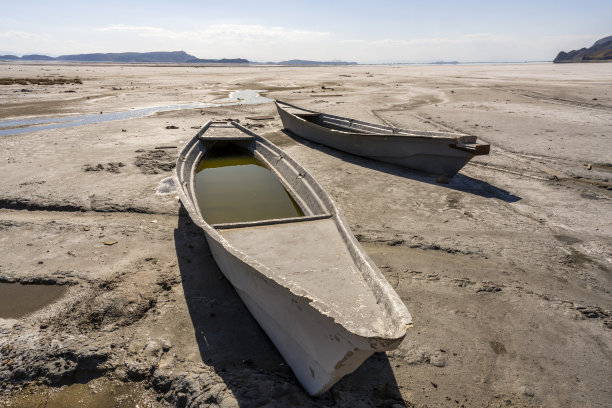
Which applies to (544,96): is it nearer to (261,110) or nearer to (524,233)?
(261,110)

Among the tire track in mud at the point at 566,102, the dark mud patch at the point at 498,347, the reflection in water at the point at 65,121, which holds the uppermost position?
the tire track in mud at the point at 566,102

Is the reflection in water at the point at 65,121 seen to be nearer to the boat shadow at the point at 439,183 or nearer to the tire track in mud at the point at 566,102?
the boat shadow at the point at 439,183

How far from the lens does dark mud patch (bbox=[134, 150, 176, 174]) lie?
10.1 m

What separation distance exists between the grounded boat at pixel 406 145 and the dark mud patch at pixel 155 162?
5.57 metres

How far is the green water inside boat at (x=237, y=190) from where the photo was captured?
7.51 meters

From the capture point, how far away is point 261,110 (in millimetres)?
20875

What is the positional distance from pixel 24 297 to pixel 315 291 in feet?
14.0

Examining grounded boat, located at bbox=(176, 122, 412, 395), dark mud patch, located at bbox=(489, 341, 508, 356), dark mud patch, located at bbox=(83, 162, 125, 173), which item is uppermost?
dark mud patch, located at bbox=(83, 162, 125, 173)

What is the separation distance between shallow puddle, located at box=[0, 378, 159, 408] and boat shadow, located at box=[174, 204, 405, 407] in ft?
2.33

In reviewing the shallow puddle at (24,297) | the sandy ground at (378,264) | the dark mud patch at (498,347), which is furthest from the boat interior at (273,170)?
the dark mud patch at (498,347)

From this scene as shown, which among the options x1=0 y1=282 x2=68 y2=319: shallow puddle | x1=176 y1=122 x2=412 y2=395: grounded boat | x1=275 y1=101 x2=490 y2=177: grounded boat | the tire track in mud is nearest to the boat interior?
x1=176 y1=122 x2=412 y2=395: grounded boat

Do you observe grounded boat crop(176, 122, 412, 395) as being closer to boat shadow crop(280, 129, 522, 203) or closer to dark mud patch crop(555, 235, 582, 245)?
boat shadow crop(280, 129, 522, 203)

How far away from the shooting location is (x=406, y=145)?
10.3m

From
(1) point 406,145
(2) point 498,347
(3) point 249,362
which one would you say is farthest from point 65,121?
(2) point 498,347
